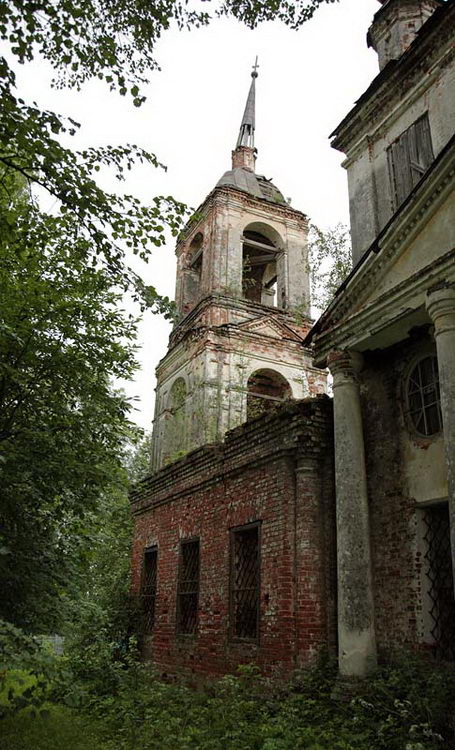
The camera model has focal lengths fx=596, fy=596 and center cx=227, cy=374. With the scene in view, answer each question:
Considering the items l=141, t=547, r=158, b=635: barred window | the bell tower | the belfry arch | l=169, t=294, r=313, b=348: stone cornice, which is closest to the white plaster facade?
l=141, t=547, r=158, b=635: barred window

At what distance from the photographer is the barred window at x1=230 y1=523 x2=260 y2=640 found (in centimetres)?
880

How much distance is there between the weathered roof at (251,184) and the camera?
1986cm

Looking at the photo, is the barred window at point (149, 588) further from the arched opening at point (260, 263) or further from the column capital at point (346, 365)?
the arched opening at point (260, 263)

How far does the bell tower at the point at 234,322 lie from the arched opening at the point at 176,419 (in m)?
0.03

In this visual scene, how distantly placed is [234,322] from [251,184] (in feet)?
20.1

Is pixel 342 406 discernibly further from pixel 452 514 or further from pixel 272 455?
pixel 452 514

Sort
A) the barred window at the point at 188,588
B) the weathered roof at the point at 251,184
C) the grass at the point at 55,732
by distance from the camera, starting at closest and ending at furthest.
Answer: the grass at the point at 55,732, the barred window at the point at 188,588, the weathered roof at the point at 251,184

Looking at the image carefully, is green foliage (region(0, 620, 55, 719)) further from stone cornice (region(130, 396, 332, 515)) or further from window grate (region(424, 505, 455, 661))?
stone cornice (region(130, 396, 332, 515))

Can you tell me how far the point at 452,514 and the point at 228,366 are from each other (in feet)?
36.0

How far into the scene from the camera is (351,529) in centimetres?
737

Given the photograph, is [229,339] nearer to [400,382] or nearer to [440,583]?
[400,382]

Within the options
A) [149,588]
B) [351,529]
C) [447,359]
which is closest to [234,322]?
[149,588]

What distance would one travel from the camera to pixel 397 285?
24.0ft

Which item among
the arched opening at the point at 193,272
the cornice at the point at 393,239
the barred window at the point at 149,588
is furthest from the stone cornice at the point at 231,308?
the cornice at the point at 393,239
